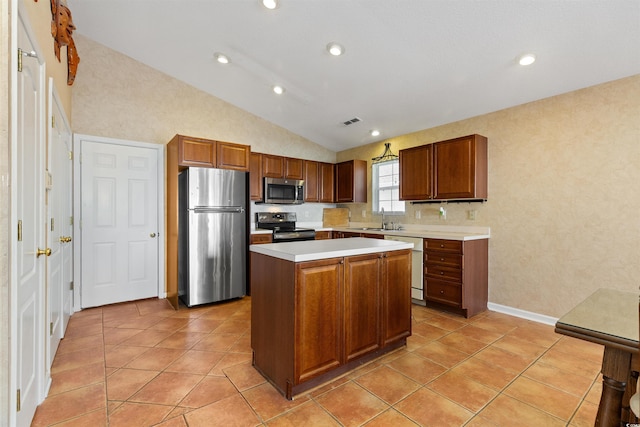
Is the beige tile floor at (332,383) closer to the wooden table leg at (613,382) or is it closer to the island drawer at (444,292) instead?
the island drawer at (444,292)

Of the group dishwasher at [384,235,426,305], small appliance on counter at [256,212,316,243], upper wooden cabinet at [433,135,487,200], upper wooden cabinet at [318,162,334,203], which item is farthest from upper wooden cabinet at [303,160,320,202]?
upper wooden cabinet at [433,135,487,200]

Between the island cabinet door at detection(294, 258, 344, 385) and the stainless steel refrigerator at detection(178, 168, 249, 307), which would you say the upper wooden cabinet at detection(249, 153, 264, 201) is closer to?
the stainless steel refrigerator at detection(178, 168, 249, 307)

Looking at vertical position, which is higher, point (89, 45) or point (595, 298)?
point (89, 45)

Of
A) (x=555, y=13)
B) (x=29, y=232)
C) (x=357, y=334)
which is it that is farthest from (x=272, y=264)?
(x=555, y=13)

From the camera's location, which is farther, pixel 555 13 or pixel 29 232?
pixel 555 13

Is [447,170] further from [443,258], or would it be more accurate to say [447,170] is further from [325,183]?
[325,183]

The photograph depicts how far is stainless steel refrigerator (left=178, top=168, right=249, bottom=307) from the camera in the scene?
3.65 m

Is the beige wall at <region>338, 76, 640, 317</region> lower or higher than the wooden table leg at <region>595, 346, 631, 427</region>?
higher

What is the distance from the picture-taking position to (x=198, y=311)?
3590mm

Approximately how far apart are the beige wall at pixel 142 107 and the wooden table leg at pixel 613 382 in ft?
15.4

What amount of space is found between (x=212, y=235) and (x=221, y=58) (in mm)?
2199

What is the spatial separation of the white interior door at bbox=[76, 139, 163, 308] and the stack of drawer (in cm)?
373

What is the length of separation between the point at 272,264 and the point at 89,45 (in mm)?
3933

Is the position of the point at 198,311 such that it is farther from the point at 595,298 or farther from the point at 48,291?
the point at 595,298
